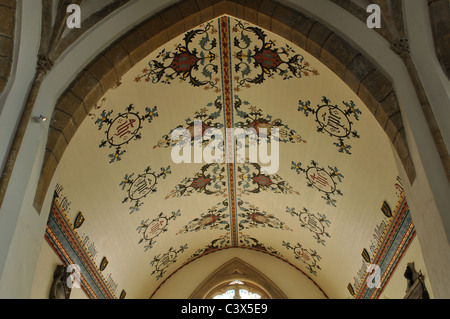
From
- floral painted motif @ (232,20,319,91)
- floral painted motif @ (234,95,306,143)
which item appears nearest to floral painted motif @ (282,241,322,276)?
floral painted motif @ (234,95,306,143)

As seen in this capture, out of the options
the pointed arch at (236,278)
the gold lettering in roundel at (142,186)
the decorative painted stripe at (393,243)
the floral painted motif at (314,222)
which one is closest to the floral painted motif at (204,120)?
the gold lettering in roundel at (142,186)

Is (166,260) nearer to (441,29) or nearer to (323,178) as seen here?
(323,178)

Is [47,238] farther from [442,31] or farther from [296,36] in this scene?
[442,31]

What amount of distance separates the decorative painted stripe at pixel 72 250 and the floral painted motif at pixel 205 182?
146cm

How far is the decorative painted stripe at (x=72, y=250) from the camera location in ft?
16.1

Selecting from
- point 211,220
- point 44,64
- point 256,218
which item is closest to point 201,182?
point 211,220

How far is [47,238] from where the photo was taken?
485 centimetres

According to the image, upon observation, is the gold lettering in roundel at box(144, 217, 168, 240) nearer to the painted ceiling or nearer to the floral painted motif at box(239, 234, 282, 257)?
the painted ceiling

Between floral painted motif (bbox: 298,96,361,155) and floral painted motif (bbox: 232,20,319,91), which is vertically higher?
floral painted motif (bbox: 232,20,319,91)

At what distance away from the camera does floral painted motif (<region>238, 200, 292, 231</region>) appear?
7.74 meters

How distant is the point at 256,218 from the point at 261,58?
354 centimetres

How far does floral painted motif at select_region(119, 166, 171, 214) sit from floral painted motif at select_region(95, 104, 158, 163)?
52cm
